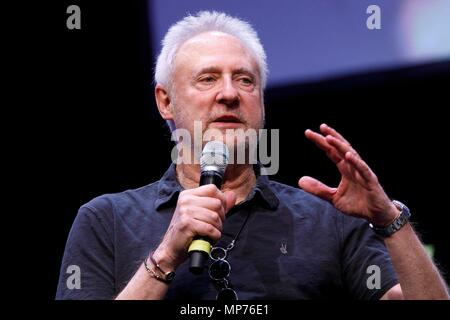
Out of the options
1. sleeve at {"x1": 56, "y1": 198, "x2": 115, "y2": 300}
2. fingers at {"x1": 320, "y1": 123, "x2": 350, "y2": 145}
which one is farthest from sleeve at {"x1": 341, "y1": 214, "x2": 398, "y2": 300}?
sleeve at {"x1": 56, "y1": 198, "x2": 115, "y2": 300}

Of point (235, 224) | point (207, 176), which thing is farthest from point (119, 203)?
point (207, 176)

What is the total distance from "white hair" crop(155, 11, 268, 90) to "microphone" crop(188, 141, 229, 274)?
42 centimetres

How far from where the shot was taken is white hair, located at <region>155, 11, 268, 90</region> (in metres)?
1.89

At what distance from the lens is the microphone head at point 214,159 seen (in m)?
1.40

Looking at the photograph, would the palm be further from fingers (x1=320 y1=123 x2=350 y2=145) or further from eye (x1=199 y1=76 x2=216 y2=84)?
eye (x1=199 y1=76 x2=216 y2=84)

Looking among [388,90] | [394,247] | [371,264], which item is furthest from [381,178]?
[394,247]

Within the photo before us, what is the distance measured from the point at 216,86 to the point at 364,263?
63 centimetres

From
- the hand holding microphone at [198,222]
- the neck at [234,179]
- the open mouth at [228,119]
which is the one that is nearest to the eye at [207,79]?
the open mouth at [228,119]

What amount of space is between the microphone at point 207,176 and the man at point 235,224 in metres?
0.03

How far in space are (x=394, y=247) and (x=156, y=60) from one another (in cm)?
108

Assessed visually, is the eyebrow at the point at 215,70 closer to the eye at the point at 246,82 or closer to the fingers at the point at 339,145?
the eye at the point at 246,82

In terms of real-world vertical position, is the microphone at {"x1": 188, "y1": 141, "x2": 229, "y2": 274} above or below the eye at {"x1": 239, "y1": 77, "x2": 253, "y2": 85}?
below

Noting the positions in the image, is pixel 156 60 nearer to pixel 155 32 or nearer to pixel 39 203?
pixel 155 32

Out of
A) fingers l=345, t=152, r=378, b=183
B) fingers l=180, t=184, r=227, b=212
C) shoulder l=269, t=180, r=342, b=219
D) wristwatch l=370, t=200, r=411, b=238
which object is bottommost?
shoulder l=269, t=180, r=342, b=219
